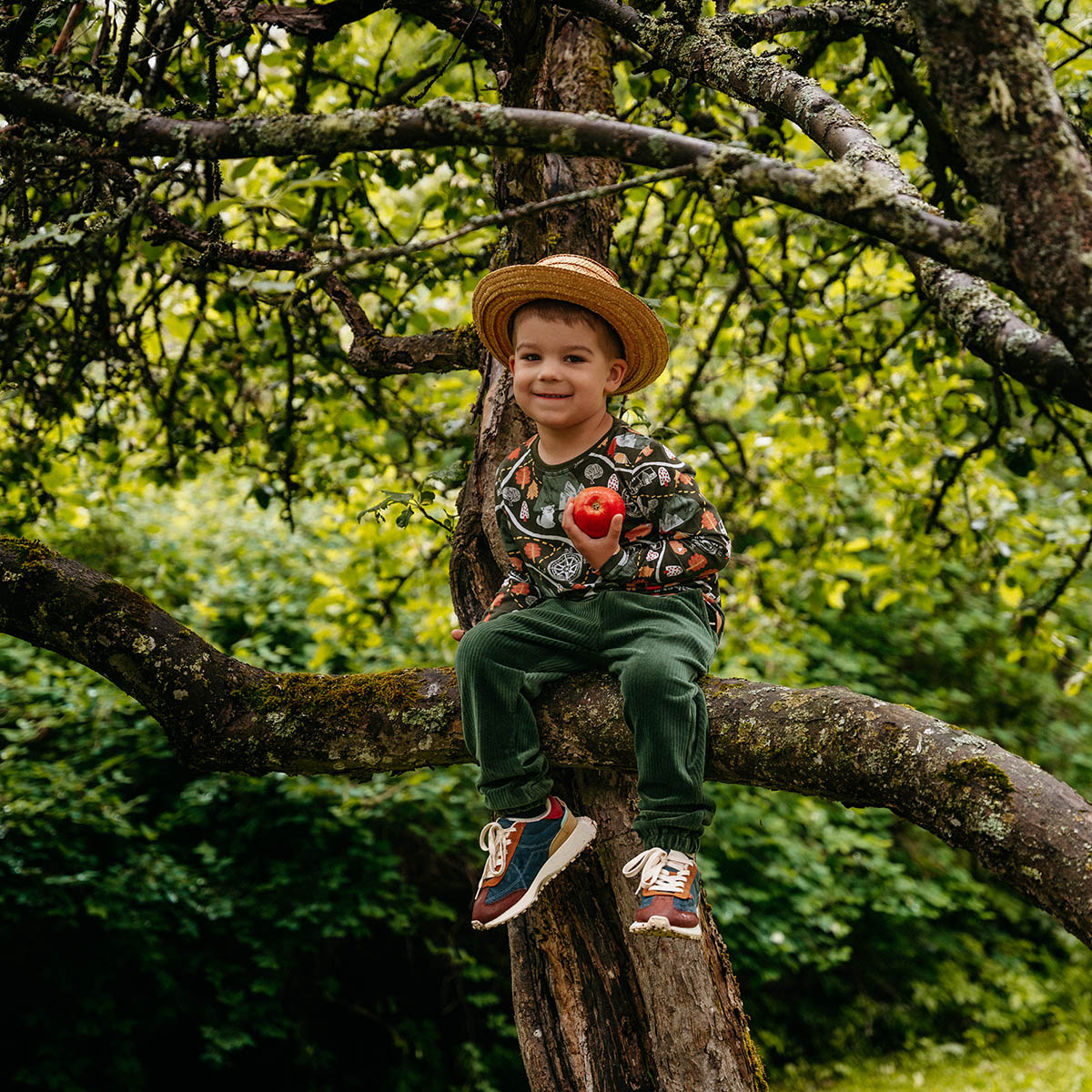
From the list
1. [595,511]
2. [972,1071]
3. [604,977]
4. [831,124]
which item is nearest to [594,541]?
[595,511]

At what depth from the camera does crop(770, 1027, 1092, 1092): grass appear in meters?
6.29

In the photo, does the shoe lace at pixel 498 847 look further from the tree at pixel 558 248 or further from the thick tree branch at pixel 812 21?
the thick tree branch at pixel 812 21

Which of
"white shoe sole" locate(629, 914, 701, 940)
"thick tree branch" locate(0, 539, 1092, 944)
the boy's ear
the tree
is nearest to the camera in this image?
the tree

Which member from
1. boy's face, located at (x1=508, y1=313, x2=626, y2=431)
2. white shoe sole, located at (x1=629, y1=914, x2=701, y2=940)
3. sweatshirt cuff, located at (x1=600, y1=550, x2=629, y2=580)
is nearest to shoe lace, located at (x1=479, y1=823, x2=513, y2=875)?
white shoe sole, located at (x1=629, y1=914, x2=701, y2=940)

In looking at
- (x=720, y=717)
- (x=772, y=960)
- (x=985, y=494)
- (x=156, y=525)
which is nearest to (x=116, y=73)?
(x=720, y=717)

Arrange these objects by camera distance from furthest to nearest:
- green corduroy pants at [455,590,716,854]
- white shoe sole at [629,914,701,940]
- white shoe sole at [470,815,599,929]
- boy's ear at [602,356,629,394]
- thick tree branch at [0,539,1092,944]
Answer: boy's ear at [602,356,629,394], white shoe sole at [470,815,599,929], green corduroy pants at [455,590,716,854], white shoe sole at [629,914,701,940], thick tree branch at [0,539,1092,944]

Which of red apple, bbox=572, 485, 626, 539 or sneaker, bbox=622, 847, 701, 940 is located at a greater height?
red apple, bbox=572, 485, 626, 539

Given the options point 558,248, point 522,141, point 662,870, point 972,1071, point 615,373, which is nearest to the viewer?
point 522,141

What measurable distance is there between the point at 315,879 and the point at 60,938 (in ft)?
4.34

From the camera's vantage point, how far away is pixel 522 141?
1412mm

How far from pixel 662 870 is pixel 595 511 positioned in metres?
0.80

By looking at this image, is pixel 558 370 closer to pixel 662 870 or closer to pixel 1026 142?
pixel 662 870

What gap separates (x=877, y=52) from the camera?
2.96 metres

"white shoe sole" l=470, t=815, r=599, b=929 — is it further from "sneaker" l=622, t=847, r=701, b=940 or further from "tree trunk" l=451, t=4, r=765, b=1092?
"sneaker" l=622, t=847, r=701, b=940
